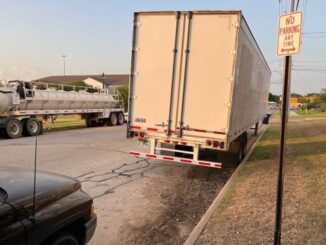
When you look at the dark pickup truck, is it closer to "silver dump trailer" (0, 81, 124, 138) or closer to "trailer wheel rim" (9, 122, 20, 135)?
"silver dump trailer" (0, 81, 124, 138)

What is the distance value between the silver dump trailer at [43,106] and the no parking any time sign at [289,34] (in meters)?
16.8

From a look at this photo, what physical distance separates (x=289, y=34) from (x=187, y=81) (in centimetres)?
487

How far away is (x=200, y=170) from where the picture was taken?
11320mm

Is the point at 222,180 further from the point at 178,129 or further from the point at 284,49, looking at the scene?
the point at 284,49

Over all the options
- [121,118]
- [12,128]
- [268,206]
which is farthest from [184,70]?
[121,118]

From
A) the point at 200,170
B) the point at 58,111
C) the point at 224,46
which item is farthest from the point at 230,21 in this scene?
the point at 58,111

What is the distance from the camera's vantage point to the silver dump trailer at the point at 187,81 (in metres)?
9.12

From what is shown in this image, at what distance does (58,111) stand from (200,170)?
15793mm

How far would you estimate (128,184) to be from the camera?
923 centimetres

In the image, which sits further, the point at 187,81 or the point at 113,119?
the point at 113,119

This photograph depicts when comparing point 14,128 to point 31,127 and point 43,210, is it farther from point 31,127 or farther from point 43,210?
point 43,210

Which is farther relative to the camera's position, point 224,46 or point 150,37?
point 150,37

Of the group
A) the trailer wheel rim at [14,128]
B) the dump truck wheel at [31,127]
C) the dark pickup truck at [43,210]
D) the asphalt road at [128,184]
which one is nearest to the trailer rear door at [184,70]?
the asphalt road at [128,184]

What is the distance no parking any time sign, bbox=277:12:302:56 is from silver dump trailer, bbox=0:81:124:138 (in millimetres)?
16789
